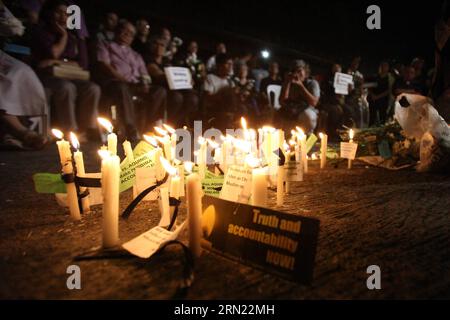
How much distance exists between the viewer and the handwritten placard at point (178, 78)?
669 centimetres

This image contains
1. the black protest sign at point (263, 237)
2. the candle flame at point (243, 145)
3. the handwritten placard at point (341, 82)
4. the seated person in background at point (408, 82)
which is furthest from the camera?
the seated person in background at point (408, 82)

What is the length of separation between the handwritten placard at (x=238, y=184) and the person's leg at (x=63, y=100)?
481 cm

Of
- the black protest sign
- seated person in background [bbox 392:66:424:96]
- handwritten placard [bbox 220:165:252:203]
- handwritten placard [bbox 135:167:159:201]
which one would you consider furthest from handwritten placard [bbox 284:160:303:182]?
seated person in background [bbox 392:66:424:96]

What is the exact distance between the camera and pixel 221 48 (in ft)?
26.4

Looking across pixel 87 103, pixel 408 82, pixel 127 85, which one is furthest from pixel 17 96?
pixel 408 82

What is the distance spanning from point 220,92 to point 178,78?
0.98 m

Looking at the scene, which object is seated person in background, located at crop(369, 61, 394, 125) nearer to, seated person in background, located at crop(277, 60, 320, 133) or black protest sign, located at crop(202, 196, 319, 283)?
seated person in background, located at crop(277, 60, 320, 133)

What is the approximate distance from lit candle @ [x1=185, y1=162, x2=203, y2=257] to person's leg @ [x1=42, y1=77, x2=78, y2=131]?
16.9 feet

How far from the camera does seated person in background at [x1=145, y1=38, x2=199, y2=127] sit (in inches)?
275

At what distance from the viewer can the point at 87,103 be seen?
6.04m

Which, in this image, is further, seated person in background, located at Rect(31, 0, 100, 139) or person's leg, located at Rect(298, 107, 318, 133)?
person's leg, located at Rect(298, 107, 318, 133)

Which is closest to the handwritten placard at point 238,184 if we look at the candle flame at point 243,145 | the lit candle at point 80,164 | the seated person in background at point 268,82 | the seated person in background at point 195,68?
the candle flame at point 243,145

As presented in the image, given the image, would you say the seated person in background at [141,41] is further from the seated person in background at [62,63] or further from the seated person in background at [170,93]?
the seated person in background at [62,63]

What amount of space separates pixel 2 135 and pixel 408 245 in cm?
560
